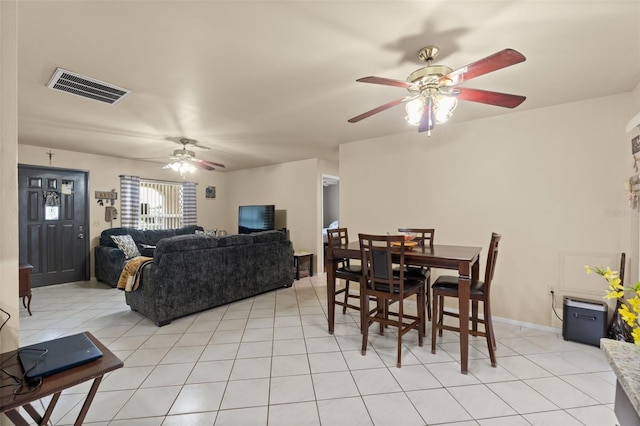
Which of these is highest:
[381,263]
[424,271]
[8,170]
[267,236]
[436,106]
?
[436,106]

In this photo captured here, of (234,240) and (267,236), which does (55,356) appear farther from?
(267,236)

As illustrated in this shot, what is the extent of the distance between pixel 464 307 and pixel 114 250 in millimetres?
5357

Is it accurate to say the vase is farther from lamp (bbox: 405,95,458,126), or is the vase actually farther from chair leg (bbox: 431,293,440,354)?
lamp (bbox: 405,95,458,126)

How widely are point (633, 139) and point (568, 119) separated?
55 cm

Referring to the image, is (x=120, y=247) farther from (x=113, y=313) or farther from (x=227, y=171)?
(x=227, y=171)

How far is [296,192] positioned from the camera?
591 cm

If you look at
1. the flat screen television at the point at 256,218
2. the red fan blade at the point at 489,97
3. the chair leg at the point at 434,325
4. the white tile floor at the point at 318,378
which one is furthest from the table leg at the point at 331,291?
the flat screen television at the point at 256,218

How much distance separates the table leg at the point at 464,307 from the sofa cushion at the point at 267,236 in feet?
9.27

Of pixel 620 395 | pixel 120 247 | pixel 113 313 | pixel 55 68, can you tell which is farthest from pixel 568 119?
pixel 120 247

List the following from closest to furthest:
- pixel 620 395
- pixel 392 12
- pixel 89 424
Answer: pixel 620 395 → pixel 392 12 → pixel 89 424

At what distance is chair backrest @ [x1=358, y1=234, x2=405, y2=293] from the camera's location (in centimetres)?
240

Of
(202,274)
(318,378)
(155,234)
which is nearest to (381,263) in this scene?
(318,378)

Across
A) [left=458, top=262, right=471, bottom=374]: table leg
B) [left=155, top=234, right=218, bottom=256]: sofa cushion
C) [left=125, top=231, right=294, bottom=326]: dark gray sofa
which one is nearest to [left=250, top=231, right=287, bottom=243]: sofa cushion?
[left=125, top=231, right=294, bottom=326]: dark gray sofa

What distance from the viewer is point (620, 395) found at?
2.71 ft
